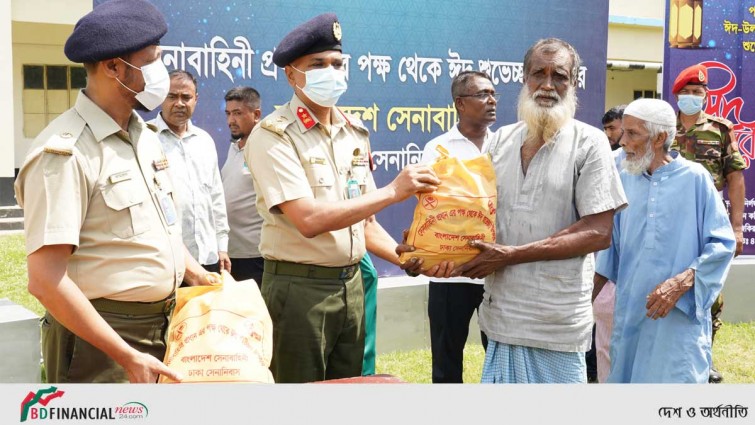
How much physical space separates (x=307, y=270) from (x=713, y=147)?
370 cm

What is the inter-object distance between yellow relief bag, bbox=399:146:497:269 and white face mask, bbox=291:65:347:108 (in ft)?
1.87

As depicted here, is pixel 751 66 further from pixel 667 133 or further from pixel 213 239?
pixel 213 239

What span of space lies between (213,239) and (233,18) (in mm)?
1405

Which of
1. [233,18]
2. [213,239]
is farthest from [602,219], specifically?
[233,18]

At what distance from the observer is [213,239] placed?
Result: 4855 mm

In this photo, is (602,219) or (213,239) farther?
(213,239)

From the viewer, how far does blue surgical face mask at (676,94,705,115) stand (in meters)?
5.76

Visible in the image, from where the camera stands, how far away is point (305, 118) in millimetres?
3172

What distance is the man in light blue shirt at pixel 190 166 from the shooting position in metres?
4.71

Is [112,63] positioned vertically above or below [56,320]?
above

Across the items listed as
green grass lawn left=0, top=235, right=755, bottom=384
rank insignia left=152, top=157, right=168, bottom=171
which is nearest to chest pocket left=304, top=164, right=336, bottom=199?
rank insignia left=152, top=157, right=168, bottom=171

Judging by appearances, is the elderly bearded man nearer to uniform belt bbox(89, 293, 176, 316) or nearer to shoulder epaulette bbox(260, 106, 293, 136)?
shoulder epaulette bbox(260, 106, 293, 136)

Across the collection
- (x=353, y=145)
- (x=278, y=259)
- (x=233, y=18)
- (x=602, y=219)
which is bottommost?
(x=278, y=259)

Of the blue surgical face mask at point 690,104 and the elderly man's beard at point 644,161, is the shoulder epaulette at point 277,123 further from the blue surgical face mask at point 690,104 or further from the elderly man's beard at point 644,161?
the blue surgical face mask at point 690,104
